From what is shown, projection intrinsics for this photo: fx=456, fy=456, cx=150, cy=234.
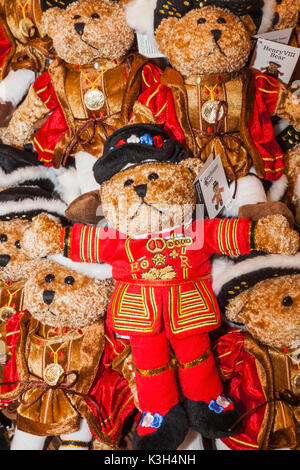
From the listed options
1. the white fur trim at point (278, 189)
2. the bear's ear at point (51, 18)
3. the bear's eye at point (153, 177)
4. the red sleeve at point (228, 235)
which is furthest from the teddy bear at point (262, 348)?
the bear's ear at point (51, 18)

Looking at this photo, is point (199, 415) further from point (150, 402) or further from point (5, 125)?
point (5, 125)

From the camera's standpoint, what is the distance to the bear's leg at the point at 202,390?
1.15 metres

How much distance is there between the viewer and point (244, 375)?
1323 millimetres

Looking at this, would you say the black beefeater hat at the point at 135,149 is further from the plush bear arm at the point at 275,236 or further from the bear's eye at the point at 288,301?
the bear's eye at the point at 288,301

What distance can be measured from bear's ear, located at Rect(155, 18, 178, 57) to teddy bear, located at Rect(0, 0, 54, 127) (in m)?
0.34

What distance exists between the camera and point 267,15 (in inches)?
49.4

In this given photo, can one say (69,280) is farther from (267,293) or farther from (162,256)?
(267,293)

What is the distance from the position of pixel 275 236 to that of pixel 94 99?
66cm

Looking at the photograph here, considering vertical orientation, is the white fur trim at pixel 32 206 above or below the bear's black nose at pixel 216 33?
below

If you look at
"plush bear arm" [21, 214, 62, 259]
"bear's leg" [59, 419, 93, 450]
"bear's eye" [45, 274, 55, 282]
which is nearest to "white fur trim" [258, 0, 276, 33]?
"plush bear arm" [21, 214, 62, 259]

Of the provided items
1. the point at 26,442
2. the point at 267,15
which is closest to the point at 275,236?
the point at 267,15

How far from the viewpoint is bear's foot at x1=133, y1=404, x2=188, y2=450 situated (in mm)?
1137

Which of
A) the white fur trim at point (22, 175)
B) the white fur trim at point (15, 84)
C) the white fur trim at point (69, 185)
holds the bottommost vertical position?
the white fur trim at point (69, 185)

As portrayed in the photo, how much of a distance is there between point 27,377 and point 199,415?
1.73 ft
